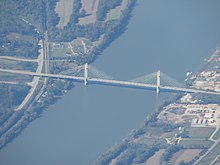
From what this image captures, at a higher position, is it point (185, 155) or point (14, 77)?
point (14, 77)

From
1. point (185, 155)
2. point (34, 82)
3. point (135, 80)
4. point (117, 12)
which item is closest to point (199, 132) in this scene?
point (185, 155)

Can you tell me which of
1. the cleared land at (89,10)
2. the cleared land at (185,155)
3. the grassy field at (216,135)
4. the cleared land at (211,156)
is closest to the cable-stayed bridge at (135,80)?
the grassy field at (216,135)

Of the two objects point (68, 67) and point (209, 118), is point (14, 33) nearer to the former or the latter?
point (68, 67)

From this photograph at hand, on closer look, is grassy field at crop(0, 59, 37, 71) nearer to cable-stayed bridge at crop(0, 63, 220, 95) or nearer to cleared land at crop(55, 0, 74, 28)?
cable-stayed bridge at crop(0, 63, 220, 95)

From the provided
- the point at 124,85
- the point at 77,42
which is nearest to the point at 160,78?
the point at 124,85

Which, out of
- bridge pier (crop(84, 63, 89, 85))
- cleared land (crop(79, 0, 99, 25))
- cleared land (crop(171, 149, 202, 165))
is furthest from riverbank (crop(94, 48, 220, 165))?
cleared land (crop(79, 0, 99, 25))

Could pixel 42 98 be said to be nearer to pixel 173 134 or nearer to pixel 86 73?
A: pixel 86 73
